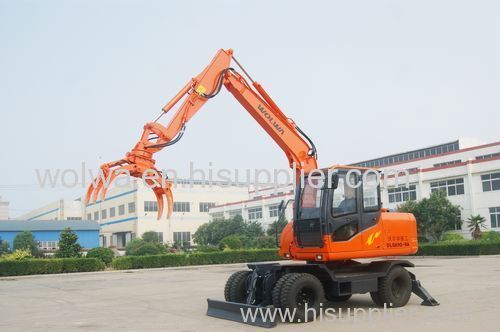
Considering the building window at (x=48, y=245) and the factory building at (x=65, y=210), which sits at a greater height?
the factory building at (x=65, y=210)

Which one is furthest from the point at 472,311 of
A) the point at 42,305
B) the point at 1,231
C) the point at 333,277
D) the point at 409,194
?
the point at 1,231

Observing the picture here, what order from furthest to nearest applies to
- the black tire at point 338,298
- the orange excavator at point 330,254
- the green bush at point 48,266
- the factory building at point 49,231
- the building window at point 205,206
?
the building window at point 205,206 → the factory building at point 49,231 → the green bush at point 48,266 → the black tire at point 338,298 → the orange excavator at point 330,254

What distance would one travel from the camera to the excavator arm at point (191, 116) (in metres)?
11.5

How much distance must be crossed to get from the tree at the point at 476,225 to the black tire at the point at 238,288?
29265 mm

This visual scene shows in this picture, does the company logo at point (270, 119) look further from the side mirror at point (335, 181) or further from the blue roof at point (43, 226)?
the blue roof at point (43, 226)

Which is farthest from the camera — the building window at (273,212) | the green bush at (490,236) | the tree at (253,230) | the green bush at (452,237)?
the building window at (273,212)

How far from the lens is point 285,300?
822cm

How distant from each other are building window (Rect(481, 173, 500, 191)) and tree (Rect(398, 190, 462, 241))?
2.43 metres

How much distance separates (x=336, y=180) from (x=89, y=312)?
17.9 ft

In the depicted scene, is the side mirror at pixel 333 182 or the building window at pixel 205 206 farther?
the building window at pixel 205 206

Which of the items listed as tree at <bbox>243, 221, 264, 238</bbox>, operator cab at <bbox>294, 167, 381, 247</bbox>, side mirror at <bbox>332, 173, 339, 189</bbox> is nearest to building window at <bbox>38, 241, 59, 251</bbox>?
tree at <bbox>243, 221, 264, 238</bbox>

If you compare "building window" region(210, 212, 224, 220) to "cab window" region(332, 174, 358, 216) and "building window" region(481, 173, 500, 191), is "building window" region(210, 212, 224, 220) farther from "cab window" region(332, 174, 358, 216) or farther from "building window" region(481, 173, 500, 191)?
"cab window" region(332, 174, 358, 216)

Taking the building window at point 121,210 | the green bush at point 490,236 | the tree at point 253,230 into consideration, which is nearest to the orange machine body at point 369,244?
the green bush at point 490,236

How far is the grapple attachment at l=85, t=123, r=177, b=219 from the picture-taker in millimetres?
11312
